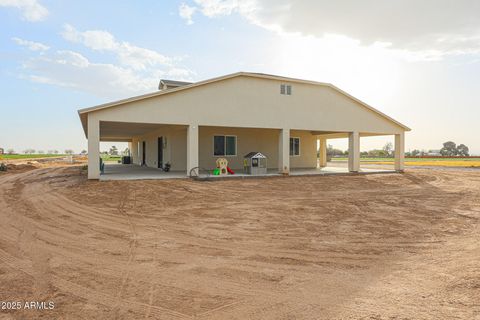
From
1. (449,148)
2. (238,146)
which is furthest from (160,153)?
(449,148)

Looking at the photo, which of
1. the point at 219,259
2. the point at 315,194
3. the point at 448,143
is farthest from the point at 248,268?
the point at 448,143

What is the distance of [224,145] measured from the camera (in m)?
19.2

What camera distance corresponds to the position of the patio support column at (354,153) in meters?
18.6

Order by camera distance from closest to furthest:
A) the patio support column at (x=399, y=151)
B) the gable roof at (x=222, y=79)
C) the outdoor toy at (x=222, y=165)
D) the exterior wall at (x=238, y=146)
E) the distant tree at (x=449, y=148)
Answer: the gable roof at (x=222, y=79), the outdoor toy at (x=222, y=165), the exterior wall at (x=238, y=146), the patio support column at (x=399, y=151), the distant tree at (x=449, y=148)

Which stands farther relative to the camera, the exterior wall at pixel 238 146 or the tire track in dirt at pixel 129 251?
the exterior wall at pixel 238 146

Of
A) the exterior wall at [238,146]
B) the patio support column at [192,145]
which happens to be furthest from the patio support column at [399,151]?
the patio support column at [192,145]

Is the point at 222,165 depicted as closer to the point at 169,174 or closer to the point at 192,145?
the point at 192,145

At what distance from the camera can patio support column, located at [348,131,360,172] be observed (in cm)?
1862

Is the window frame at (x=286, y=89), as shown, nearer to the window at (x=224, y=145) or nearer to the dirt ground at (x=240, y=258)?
the window at (x=224, y=145)

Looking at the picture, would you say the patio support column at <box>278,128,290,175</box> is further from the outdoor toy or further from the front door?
the front door

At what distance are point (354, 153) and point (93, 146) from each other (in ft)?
47.8

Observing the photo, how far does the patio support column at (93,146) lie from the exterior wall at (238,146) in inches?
217

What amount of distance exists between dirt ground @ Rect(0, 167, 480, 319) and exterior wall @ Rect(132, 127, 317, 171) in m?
8.15

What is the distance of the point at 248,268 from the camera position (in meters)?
4.51
